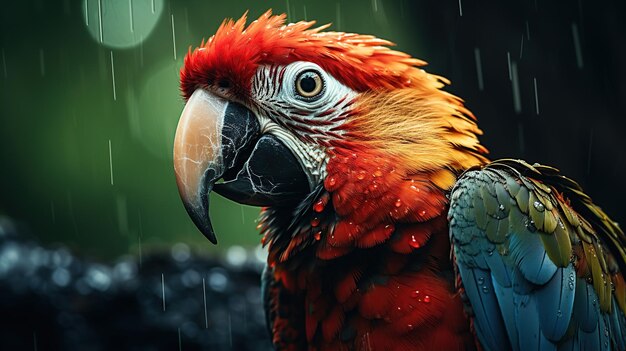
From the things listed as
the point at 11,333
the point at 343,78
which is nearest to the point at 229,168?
the point at 343,78

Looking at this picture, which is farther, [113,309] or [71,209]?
[71,209]

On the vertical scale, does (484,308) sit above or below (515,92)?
below

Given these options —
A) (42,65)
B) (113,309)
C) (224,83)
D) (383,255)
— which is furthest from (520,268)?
(42,65)

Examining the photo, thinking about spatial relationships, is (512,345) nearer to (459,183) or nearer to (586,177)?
(459,183)

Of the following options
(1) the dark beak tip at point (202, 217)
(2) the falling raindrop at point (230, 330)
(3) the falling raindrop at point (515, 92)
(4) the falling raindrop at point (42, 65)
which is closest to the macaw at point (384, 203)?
(1) the dark beak tip at point (202, 217)

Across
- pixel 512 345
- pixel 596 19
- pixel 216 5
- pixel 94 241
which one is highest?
pixel 216 5

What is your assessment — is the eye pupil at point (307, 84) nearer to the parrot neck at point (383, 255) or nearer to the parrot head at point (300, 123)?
the parrot head at point (300, 123)

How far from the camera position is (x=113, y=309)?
2.90 metres

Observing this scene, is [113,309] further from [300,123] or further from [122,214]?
[300,123]

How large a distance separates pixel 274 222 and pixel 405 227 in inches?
15.7

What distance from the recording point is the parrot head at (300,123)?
1.63 m

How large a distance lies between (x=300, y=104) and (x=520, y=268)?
2.32 ft

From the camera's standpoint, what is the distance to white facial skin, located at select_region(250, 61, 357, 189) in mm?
1688

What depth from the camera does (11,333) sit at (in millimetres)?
2854
